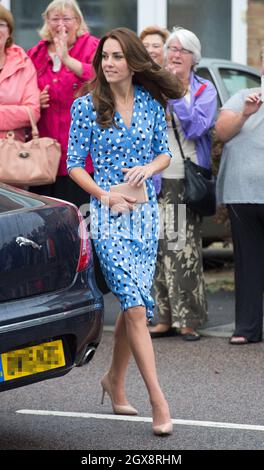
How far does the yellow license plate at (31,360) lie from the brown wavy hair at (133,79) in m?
1.21

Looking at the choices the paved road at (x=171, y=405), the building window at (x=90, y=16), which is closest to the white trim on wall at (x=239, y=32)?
the building window at (x=90, y=16)

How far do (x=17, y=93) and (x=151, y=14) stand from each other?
21.7 ft

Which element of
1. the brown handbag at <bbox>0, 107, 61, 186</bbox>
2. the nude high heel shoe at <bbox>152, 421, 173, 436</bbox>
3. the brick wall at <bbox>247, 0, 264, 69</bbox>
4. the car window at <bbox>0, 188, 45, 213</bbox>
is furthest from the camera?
the brick wall at <bbox>247, 0, 264, 69</bbox>

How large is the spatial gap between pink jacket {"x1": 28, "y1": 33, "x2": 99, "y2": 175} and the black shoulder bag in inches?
27.5

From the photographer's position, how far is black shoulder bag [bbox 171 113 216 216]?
802 cm

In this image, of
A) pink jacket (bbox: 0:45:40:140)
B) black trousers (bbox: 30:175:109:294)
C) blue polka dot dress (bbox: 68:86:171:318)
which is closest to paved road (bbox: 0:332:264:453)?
blue polka dot dress (bbox: 68:86:171:318)

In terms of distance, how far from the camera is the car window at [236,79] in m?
10.8

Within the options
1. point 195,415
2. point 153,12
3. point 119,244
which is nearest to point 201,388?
point 195,415

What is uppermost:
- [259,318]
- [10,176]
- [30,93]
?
[30,93]

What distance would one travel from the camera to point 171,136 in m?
8.10

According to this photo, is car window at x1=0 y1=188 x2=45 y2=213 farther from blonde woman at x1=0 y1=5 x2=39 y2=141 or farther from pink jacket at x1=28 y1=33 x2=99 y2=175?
pink jacket at x1=28 y1=33 x2=99 y2=175

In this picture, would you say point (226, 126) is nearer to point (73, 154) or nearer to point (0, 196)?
point (73, 154)

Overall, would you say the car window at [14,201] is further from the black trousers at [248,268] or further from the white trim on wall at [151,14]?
the white trim on wall at [151,14]

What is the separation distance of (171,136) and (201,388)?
210cm
